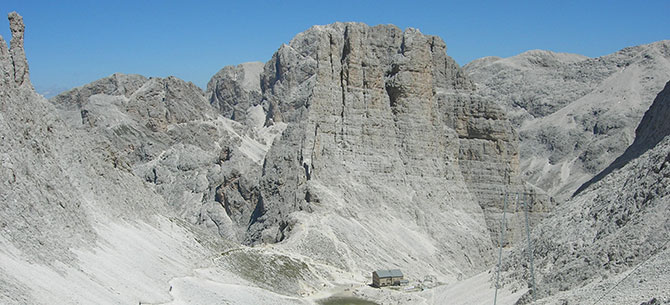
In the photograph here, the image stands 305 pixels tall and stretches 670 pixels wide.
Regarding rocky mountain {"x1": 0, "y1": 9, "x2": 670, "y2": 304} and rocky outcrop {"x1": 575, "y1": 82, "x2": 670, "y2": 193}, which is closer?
rocky mountain {"x1": 0, "y1": 9, "x2": 670, "y2": 304}

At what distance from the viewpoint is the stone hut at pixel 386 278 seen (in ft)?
211

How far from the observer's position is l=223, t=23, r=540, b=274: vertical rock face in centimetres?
8000

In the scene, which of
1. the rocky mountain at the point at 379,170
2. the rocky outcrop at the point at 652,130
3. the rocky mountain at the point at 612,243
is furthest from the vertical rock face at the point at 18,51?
the rocky outcrop at the point at 652,130

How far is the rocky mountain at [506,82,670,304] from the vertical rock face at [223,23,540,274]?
26.3 m

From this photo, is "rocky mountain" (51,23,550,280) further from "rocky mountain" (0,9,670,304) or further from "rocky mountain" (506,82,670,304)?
"rocky mountain" (506,82,670,304)

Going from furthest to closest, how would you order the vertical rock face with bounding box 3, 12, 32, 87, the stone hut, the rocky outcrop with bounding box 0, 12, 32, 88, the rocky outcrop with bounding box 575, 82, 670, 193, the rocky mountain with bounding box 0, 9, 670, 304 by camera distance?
the rocky outcrop with bounding box 575, 82, 670, 193 → the stone hut → the vertical rock face with bounding box 3, 12, 32, 87 → the rocky outcrop with bounding box 0, 12, 32, 88 → the rocky mountain with bounding box 0, 9, 670, 304

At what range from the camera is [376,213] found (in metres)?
81.5

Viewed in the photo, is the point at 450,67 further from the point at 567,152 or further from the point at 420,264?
the point at 567,152

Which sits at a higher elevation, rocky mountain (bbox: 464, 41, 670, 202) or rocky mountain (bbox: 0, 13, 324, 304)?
rocky mountain (bbox: 464, 41, 670, 202)

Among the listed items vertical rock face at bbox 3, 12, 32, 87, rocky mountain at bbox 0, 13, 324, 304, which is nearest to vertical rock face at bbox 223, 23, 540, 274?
rocky mountain at bbox 0, 13, 324, 304

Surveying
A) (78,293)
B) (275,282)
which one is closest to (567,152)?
(275,282)

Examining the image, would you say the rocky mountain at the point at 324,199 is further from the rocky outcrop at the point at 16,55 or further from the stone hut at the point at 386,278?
the stone hut at the point at 386,278

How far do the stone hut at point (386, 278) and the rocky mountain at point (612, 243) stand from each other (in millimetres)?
13231

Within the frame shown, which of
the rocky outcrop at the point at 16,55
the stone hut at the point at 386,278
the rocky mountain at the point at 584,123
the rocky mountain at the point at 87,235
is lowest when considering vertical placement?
the stone hut at the point at 386,278
